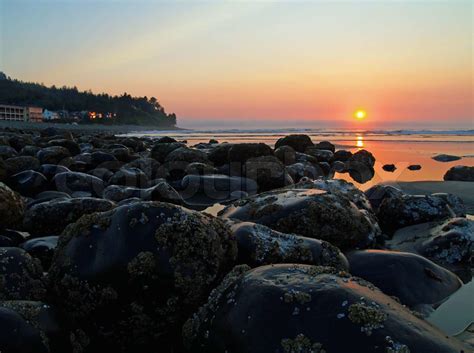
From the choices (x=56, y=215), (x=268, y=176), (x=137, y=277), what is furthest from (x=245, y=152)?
(x=137, y=277)

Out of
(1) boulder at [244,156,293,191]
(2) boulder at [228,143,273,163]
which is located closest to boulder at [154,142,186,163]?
(2) boulder at [228,143,273,163]

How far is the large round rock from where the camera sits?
2643 mm

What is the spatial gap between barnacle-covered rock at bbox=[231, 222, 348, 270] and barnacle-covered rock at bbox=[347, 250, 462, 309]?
0.28 m

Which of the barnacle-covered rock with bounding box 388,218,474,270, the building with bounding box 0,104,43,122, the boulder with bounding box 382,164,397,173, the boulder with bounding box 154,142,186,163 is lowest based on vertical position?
the barnacle-covered rock with bounding box 388,218,474,270

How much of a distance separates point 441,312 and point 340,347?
5.68 ft

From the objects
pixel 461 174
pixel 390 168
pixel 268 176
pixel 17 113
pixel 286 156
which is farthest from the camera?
pixel 17 113

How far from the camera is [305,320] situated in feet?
6.78

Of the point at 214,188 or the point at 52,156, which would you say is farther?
the point at 52,156

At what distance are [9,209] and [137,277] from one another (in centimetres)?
305

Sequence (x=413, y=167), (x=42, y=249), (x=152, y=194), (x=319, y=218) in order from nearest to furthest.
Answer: (x=42, y=249) → (x=319, y=218) → (x=152, y=194) → (x=413, y=167)

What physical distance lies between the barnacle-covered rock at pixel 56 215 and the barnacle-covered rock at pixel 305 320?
9.19 feet

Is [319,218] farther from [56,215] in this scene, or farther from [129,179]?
[129,179]

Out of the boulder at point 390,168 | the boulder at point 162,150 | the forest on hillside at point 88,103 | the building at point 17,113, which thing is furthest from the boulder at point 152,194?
the forest on hillside at point 88,103

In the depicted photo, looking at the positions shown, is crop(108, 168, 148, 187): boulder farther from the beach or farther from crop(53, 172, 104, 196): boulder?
the beach
